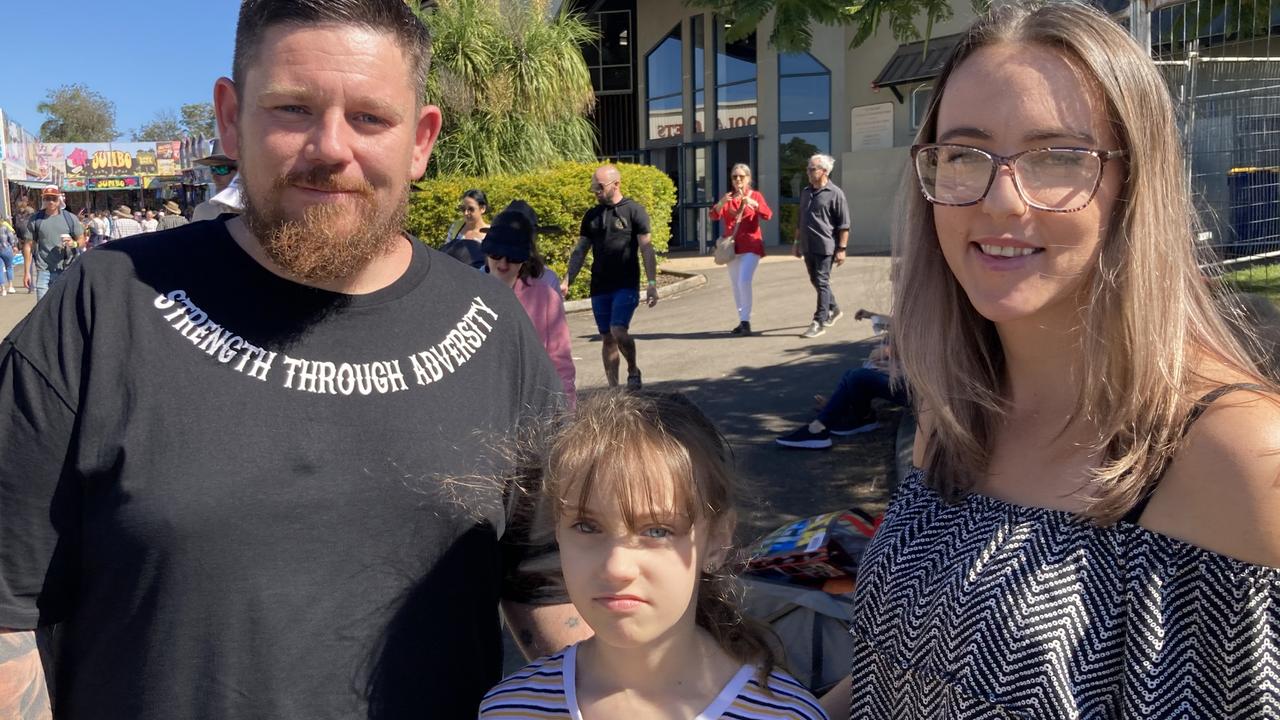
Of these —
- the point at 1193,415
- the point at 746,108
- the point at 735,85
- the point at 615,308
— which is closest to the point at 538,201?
the point at 615,308

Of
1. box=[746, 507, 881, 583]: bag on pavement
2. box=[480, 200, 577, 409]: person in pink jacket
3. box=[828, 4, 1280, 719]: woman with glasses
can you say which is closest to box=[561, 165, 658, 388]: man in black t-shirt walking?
box=[480, 200, 577, 409]: person in pink jacket

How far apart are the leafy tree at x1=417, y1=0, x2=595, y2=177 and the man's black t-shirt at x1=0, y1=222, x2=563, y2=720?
16.0 metres

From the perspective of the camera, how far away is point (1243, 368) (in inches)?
54.9

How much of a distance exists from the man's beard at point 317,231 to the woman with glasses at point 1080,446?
0.95m

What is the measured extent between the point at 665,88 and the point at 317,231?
24.5 metres

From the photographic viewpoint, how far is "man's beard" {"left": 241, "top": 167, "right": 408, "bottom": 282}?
1.70m

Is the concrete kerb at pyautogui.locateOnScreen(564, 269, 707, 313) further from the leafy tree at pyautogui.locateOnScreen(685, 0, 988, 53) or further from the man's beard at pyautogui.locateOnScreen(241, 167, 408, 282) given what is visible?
the man's beard at pyautogui.locateOnScreen(241, 167, 408, 282)

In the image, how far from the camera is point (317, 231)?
1.70 meters

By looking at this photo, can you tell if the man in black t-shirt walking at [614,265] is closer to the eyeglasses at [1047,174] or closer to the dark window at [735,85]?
the eyeglasses at [1047,174]

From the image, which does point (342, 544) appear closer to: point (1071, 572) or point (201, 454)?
point (201, 454)

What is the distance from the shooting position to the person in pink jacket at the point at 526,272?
19.3 ft

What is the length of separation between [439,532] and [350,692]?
29 centimetres

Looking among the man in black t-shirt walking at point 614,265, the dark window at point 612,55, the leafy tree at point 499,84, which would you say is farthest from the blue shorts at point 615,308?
the dark window at point 612,55

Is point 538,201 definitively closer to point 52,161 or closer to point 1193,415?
point 1193,415
